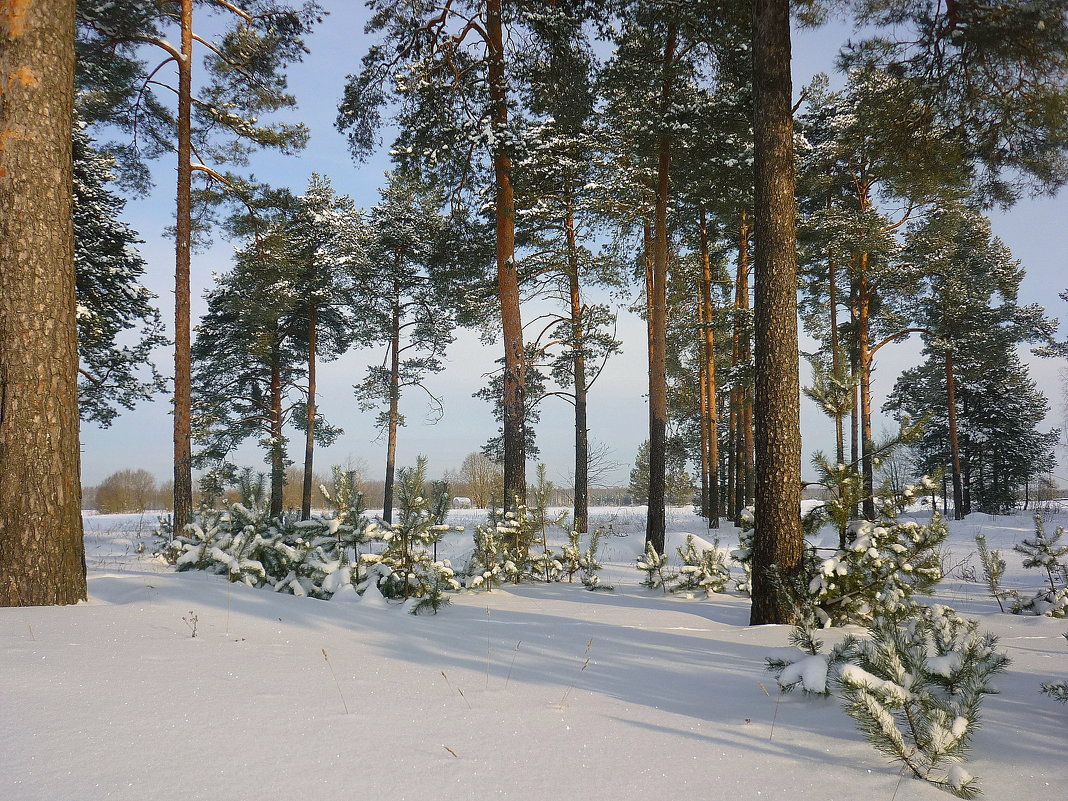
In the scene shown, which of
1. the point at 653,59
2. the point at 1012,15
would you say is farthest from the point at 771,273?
the point at 653,59

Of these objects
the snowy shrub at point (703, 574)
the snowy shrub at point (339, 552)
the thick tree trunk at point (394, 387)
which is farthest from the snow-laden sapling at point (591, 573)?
the thick tree trunk at point (394, 387)

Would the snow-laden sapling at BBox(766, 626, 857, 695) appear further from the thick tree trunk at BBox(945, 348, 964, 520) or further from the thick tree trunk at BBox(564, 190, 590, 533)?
the thick tree trunk at BBox(945, 348, 964, 520)

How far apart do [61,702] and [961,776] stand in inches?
114

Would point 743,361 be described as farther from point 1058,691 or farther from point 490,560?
point 1058,691

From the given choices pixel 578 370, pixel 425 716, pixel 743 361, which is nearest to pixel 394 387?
A: pixel 578 370

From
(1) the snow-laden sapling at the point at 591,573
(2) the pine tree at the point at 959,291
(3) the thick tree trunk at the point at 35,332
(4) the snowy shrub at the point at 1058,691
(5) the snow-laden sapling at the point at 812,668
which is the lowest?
(1) the snow-laden sapling at the point at 591,573

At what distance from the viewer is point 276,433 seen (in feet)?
65.4

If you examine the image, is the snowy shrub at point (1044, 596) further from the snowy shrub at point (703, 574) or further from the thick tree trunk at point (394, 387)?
the thick tree trunk at point (394, 387)

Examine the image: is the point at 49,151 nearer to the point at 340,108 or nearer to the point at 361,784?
the point at 361,784

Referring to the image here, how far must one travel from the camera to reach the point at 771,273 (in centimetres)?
496

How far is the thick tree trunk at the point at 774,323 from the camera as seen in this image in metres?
4.73

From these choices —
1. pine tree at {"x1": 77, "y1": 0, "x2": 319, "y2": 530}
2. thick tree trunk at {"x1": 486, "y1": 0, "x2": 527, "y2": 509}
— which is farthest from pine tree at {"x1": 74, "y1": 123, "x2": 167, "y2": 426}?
thick tree trunk at {"x1": 486, "y1": 0, "x2": 527, "y2": 509}

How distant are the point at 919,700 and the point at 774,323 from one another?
11.7ft

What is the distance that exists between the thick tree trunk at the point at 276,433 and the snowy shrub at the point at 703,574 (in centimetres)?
1573
